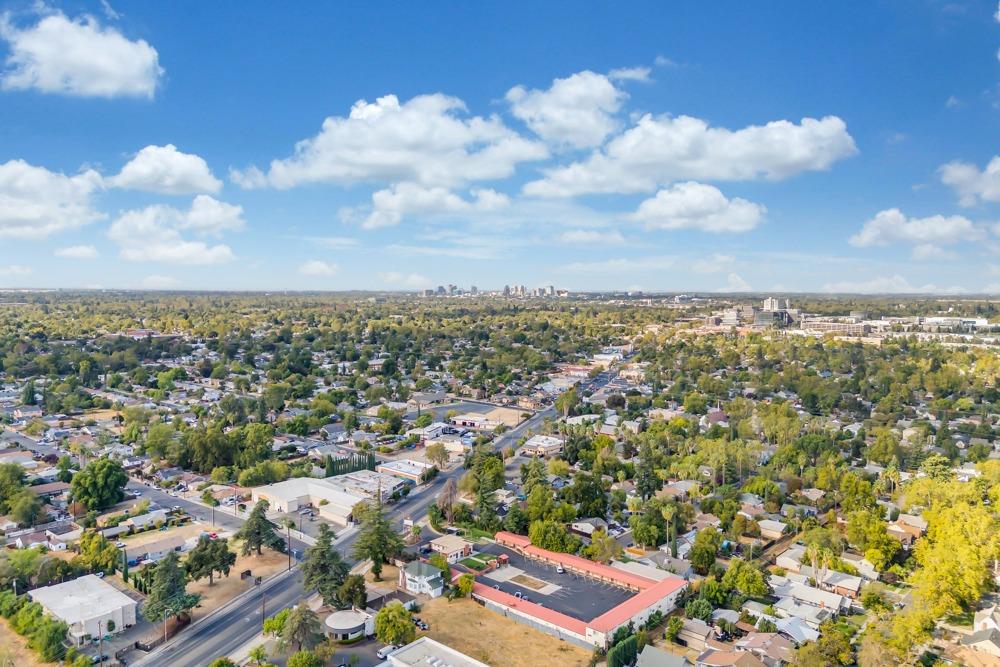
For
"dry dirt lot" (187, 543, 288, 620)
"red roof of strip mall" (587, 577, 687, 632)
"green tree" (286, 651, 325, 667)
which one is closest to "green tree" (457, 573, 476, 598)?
"red roof of strip mall" (587, 577, 687, 632)

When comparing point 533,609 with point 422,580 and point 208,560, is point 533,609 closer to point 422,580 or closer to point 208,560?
point 422,580

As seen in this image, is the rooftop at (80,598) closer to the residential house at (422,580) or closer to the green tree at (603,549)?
the residential house at (422,580)

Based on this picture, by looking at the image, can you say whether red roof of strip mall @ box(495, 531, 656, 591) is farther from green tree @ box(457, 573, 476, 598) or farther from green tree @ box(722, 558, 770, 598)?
green tree @ box(457, 573, 476, 598)

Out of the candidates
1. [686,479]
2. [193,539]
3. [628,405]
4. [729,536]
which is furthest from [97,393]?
[729,536]

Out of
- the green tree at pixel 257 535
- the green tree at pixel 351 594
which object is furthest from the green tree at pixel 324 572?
the green tree at pixel 257 535

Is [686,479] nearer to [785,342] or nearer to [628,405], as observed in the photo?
[628,405]

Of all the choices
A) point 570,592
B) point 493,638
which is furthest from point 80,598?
point 570,592

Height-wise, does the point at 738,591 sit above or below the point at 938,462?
below
